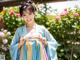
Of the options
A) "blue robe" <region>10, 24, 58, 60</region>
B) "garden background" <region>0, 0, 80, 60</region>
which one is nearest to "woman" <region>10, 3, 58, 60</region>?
"blue robe" <region>10, 24, 58, 60</region>

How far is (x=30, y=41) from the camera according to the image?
14.9 ft

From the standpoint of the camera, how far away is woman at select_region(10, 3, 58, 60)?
4508 mm

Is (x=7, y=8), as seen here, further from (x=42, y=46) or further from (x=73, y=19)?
(x=42, y=46)

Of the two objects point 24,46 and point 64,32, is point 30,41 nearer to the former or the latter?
point 24,46

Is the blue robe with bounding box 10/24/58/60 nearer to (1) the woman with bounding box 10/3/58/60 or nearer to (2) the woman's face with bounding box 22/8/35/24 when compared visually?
(1) the woman with bounding box 10/3/58/60

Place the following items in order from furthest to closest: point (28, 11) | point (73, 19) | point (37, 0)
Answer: point (37, 0), point (73, 19), point (28, 11)

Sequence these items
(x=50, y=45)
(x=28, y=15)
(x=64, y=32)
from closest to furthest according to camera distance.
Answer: (x=28, y=15)
(x=50, y=45)
(x=64, y=32)

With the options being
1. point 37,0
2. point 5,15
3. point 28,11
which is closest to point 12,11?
point 5,15

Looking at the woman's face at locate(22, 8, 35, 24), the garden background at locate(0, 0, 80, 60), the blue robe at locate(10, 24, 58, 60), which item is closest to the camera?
the woman's face at locate(22, 8, 35, 24)

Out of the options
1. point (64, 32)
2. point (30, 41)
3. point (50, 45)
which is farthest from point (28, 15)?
point (64, 32)

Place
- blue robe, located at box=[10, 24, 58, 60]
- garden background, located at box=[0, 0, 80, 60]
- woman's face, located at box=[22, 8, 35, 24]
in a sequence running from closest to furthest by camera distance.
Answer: woman's face, located at box=[22, 8, 35, 24] < blue robe, located at box=[10, 24, 58, 60] < garden background, located at box=[0, 0, 80, 60]

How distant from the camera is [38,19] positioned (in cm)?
626

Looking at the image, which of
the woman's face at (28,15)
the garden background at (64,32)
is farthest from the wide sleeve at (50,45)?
the garden background at (64,32)

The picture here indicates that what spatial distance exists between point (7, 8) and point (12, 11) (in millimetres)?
313
